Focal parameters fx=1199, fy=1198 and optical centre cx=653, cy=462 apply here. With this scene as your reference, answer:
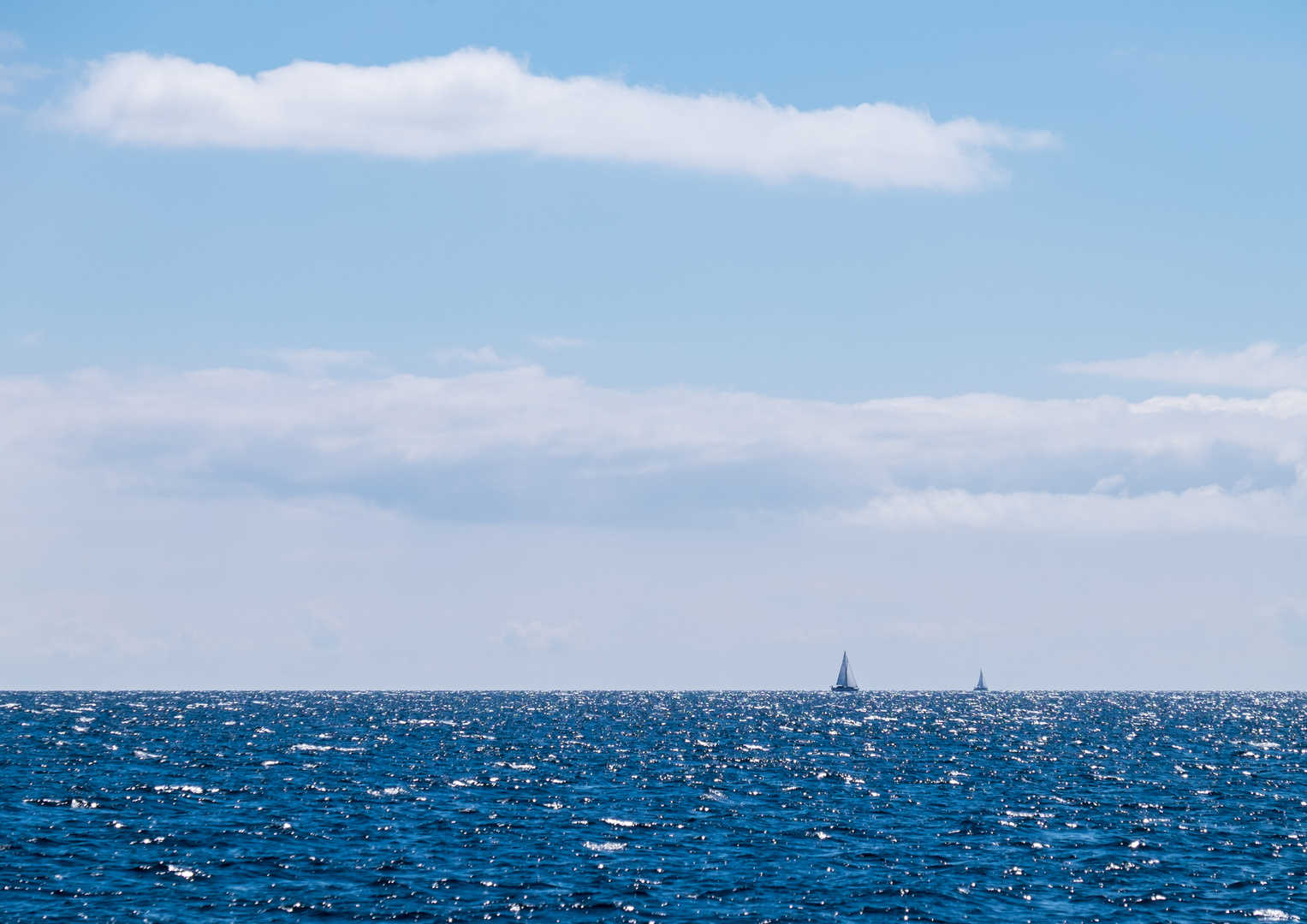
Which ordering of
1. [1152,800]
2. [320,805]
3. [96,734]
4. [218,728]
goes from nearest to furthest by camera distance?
1. [320,805]
2. [1152,800]
3. [96,734]
4. [218,728]

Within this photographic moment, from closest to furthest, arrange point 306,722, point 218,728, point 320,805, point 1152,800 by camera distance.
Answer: point 320,805 → point 1152,800 → point 218,728 → point 306,722

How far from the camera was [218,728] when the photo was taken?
5413 inches

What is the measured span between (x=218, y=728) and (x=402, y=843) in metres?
94.1

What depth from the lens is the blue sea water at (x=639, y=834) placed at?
4259cm

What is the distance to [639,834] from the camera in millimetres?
56406

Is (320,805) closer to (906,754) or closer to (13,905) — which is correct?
(13,905)

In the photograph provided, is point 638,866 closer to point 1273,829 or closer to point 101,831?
point 101,831

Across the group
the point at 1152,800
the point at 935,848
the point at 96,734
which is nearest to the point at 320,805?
the point at 935,848

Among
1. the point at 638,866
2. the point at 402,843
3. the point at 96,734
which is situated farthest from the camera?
the point at 96,734

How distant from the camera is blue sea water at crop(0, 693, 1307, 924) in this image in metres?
42.6

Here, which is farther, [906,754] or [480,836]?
[906,754]

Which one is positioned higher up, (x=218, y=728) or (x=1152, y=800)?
(x=1152, y=800)

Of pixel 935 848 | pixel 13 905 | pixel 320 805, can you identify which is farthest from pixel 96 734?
pixel 935 848

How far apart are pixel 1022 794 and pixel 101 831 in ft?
168
